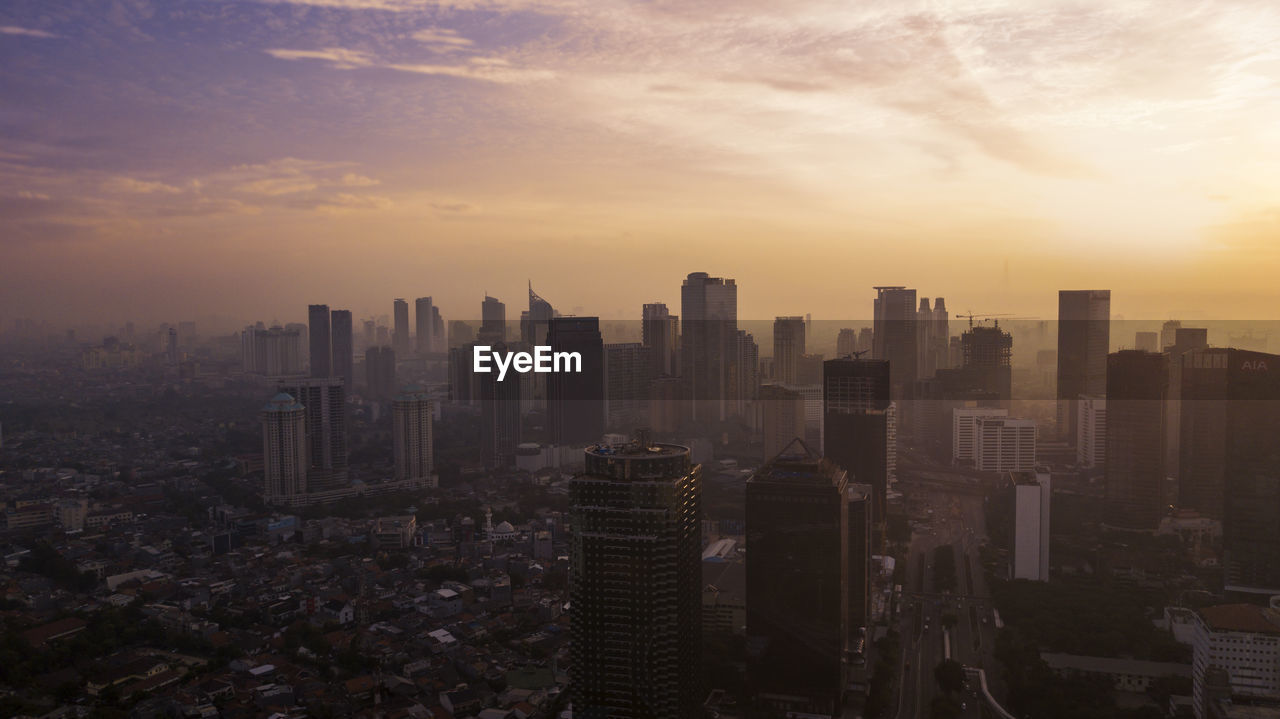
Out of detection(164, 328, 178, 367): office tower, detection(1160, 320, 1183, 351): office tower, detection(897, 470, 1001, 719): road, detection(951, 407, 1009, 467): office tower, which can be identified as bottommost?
detection(897, 470, 1001, 719): road

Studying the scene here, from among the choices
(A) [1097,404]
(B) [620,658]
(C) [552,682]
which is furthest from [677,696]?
(A) [1097,404]

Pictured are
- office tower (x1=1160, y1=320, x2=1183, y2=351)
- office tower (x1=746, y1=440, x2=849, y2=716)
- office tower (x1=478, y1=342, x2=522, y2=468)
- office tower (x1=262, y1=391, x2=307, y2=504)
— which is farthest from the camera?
office tower (x1=478, y1=342, x2=522, y2=468)

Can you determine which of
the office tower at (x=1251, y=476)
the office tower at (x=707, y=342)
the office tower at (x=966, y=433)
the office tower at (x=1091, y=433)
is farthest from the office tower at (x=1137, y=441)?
the office tower at (x=707, y=342)

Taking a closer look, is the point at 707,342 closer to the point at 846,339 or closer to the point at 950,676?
the point at 846,339

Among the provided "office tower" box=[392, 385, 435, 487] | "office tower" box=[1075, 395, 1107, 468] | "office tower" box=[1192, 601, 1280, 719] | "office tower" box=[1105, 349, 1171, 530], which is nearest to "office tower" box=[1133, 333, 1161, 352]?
"office tower" box=[1075, 395, 1107, 468]

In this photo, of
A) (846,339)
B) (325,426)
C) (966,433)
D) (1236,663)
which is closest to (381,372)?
(325,426)

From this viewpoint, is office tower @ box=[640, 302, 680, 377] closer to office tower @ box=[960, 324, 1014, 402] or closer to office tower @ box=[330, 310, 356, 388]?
office tower @ box=[960, 324, 1014, 402]

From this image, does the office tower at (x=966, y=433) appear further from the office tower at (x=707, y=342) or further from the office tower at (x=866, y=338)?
the office tower at (x=707, y=342)
